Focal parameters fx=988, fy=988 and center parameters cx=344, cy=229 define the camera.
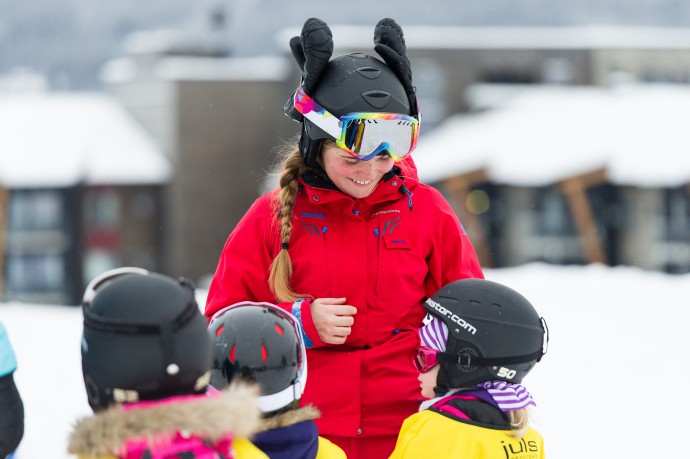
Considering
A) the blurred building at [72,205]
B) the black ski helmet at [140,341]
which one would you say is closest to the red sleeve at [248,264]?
the black ski helmet at [140,341]

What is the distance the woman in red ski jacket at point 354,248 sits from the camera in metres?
2.88

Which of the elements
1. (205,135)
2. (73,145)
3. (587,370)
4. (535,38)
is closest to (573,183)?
(535,38)

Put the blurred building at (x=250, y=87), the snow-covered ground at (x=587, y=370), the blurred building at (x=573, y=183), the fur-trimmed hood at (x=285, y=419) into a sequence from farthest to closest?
the blurred building at (x=250, y=87) → the blurred building at (x=573, y=183) → the snow-covered ground at (x=587, y=370) → the fur-trimmed hood at (x=285, y=419)

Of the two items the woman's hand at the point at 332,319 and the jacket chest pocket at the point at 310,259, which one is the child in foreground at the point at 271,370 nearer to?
the woman's hand at the point at 332,319

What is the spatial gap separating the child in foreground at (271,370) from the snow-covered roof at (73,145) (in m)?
42.6

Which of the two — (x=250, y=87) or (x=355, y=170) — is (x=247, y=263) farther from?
(x=250, y=87)

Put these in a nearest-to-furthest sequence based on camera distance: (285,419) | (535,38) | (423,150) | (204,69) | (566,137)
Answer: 1. (285,419)
2. (566,137)
3. (423,150)
4. (204,69)
5. (535,38)

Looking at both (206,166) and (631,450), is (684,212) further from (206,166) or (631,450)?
(631,450)

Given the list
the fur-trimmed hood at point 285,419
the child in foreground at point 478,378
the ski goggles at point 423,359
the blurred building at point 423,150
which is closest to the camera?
the fur-trimmed hood at point 285,419

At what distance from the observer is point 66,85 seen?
75375mm

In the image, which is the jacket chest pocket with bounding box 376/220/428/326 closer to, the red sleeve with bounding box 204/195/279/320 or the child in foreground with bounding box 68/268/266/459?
the red sleeve with bounding box 204/195/279/320

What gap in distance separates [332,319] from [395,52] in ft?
2.74

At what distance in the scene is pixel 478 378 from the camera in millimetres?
2539

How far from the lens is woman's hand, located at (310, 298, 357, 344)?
280cm
